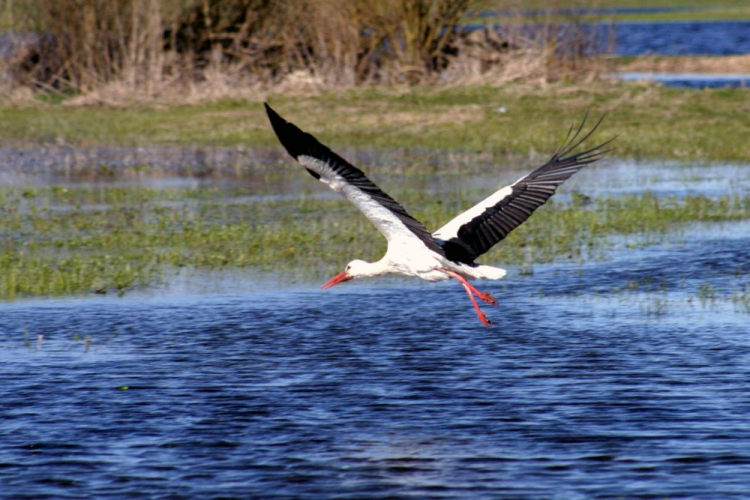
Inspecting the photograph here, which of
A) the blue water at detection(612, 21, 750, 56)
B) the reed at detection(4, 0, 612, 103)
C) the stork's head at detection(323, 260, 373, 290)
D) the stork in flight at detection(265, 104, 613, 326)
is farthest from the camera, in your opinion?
the blue water at detection(612, 21, 750, 56)

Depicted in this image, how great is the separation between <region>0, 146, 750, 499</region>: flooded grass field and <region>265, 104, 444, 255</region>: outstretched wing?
110cm

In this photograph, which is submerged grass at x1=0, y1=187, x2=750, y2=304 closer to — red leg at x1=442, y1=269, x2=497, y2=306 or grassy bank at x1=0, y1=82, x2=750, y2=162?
red leg at x1=442, y1=269, x2=497, y2=306

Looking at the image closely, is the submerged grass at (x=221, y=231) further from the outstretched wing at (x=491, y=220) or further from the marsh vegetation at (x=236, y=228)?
the outstretched wing at (x=491, y=220)

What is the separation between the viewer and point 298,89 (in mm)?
28844

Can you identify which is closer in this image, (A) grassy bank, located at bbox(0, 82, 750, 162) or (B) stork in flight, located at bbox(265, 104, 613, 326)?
(B) stork in flight, located at bbox(265, 104, 613, 326)

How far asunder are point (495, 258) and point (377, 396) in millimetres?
4941

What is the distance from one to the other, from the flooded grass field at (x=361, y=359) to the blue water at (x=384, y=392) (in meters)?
0.02

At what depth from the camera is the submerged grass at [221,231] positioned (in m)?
12.2

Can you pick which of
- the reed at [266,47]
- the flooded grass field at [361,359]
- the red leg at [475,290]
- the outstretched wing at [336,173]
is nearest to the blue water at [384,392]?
the flooded grass field at [361,359]

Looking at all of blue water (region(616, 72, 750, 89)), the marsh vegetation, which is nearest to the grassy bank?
the marsh vegetation

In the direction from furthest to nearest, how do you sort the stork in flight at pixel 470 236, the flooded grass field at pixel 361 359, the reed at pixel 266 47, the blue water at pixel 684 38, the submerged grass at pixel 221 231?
the blue water at pixel 684 38 → the reed at pixel 266 47 → the submerged grass at pixel 221 231 → the stork in flight at pixel 470 236 → the flooded grass field at pixel 361 359

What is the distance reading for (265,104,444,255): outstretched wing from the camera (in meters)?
7.46

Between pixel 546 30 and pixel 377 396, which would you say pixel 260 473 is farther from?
pixel 546 30

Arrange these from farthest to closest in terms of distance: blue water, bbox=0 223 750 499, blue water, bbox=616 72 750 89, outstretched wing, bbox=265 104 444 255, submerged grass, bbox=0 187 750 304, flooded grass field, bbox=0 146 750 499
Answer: blue water, bbox=616 72 750 89, submerged grass, bbox=0 187 750 304, outstretched wing, bbox=265 104 444 255, flooded grass field, bbox=0 146 750 499, blue water, bbox=0 223 750 499
